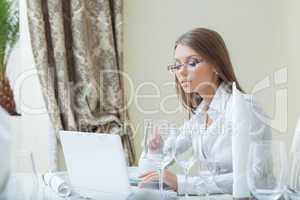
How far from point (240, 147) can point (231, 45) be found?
2.17m

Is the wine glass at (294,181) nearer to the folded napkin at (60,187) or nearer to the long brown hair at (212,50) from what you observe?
the folded napkin at (60,187)

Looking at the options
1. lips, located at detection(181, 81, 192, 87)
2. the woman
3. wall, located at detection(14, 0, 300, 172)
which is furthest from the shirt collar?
wall, located at detection(14, 0, 300, 172)

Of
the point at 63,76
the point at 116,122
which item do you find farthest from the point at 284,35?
the point at 63,76

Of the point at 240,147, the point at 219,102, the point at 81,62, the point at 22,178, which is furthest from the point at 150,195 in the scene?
the point at 81,62

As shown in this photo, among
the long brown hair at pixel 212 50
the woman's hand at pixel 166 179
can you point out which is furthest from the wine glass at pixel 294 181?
the long brown hair at pixel 212 50

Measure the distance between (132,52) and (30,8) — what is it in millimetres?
707

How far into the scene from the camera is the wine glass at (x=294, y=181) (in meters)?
1.04

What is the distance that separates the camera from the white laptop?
118 cm

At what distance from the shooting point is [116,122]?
2.76 m

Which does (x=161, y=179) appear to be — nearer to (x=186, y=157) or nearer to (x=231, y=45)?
(x=186, y=157)

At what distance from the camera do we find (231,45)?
10.1ft

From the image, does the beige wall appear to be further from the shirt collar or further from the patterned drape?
the shirt collar

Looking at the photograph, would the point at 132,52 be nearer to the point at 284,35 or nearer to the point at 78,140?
the point at 284,35

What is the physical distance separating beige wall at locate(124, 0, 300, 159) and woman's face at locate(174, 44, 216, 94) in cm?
112
